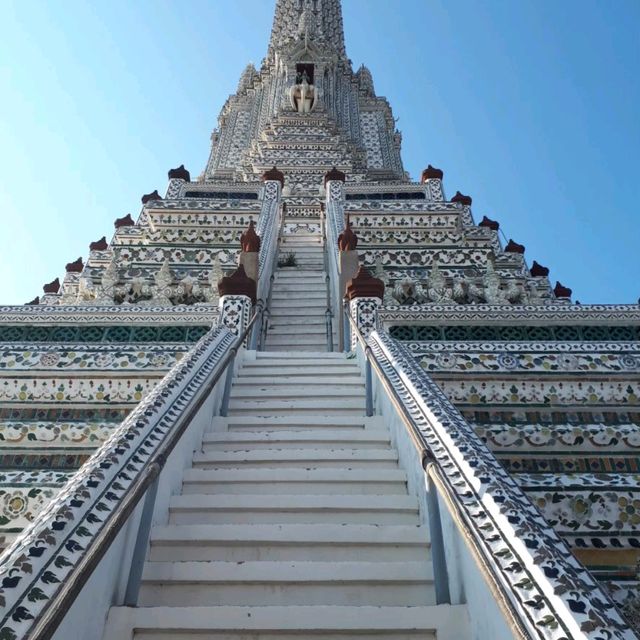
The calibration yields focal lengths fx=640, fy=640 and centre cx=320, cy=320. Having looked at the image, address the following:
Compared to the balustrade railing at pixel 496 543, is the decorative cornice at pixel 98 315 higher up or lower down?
higher up

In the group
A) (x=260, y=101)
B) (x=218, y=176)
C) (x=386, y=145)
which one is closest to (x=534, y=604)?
(x=218, y=176)

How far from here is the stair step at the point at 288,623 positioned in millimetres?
2766

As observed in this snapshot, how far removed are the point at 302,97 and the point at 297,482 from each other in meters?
21.1

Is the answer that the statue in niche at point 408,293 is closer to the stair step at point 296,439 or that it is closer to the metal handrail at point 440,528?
the stair step at point 296,439

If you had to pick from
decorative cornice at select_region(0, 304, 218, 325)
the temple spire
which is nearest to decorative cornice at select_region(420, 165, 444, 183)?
decorative cornice at select_region(0, 304, 218, 325)

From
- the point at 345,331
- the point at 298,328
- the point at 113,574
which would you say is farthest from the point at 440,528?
the point at 298,328

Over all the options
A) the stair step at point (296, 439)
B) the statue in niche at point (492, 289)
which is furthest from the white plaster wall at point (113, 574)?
the statue in niche at point (492, 289)

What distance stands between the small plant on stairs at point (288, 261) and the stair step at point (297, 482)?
7947 mm

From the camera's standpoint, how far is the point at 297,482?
415cm

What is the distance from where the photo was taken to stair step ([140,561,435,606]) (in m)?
3.06

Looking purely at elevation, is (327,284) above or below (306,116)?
below

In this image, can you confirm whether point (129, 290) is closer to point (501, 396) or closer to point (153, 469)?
point (501, 396)

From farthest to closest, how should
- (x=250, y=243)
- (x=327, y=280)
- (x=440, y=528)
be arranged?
(x=327, y=280) → (x=250, y=243) → (x=440, y=528)

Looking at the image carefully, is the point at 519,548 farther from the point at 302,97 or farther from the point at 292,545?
the point at 302,97
